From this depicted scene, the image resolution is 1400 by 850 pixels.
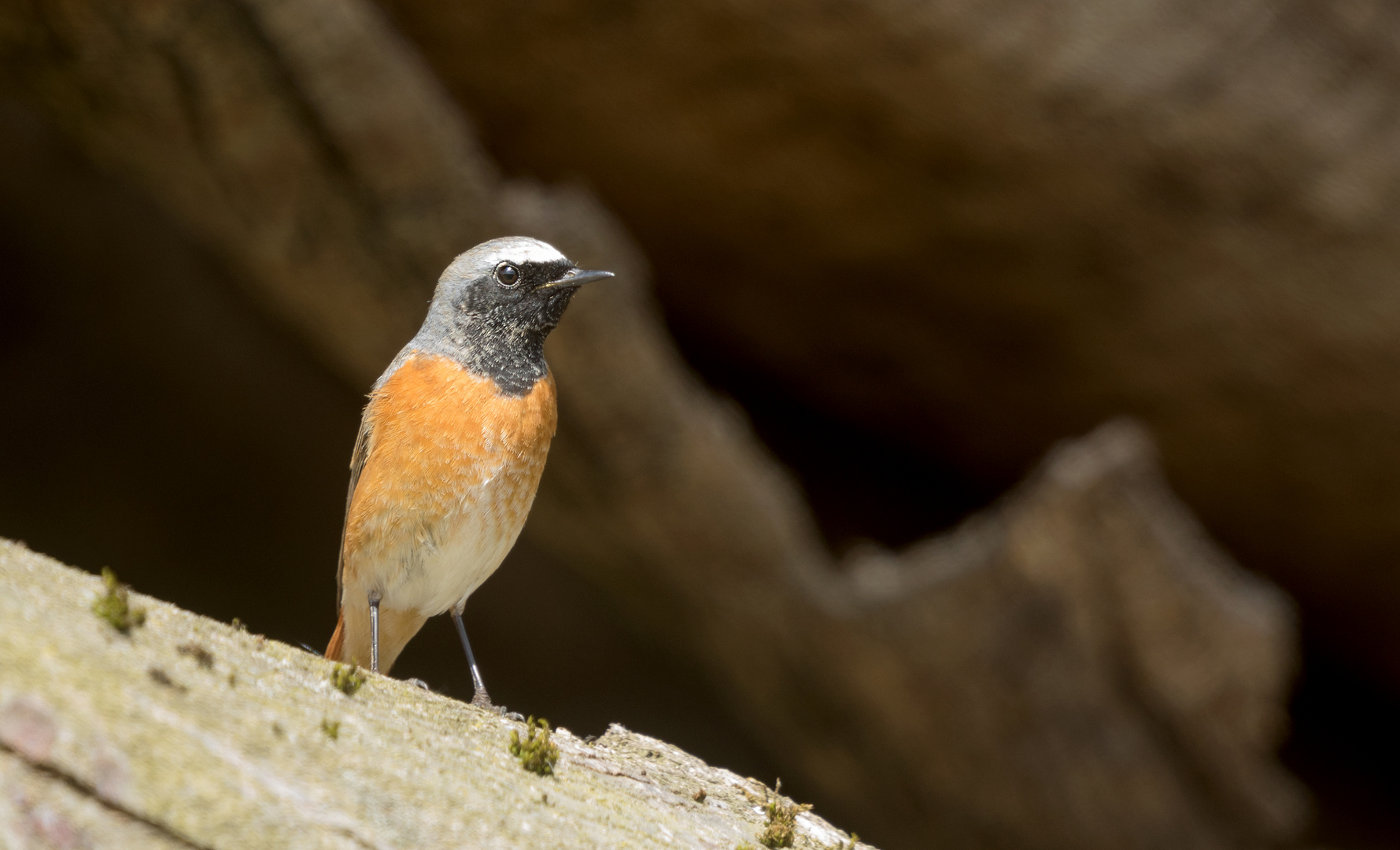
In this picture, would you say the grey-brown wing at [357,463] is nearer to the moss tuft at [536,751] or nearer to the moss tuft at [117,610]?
the moss tuft at [536,751]

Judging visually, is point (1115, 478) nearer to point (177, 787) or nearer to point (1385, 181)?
point (1385, 181)

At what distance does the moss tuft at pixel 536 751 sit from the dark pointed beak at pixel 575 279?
1664 millimetres

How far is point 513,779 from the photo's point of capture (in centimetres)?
256

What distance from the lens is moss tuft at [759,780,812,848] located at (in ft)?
9.52

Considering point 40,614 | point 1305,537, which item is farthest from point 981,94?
point 40,614

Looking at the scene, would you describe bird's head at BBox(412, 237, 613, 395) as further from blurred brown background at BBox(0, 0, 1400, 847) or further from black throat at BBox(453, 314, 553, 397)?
blurred brown background at BBox(0, 0, 1400, 847)

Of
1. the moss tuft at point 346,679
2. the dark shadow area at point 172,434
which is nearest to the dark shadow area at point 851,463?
the dark shadow area at point 172,434

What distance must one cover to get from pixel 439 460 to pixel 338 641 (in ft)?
3.96

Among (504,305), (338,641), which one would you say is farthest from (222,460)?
(504,305)

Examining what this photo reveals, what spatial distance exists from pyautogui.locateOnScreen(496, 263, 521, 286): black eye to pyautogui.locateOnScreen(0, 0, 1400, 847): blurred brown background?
146 cm

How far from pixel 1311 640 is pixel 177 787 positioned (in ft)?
30.6

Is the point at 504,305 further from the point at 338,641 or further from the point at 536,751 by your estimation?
the point at 536,751

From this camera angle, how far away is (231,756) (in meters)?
2.01

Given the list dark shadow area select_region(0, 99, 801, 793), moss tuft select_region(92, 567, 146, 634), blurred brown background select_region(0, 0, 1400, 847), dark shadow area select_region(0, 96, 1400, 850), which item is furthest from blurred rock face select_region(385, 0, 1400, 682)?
moss tuft select_region(92, 567, 146, 634)
